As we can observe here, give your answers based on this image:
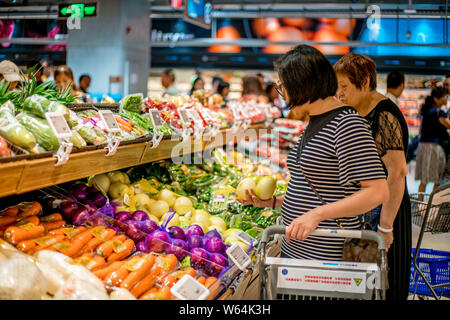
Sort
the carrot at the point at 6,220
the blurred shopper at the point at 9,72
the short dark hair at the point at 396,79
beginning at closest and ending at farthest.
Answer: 1. the carrot at the point at 6,220
2. the blurred shopper at the point at 9,72
3. the short dark hair at the point at 396,79

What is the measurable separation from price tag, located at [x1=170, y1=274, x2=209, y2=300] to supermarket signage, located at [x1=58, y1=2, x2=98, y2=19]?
3867 millimetres

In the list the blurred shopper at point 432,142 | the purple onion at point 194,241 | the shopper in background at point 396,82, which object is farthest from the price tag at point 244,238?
the blurred shopper at point 432,142

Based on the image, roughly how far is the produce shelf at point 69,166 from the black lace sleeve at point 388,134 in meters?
1.30

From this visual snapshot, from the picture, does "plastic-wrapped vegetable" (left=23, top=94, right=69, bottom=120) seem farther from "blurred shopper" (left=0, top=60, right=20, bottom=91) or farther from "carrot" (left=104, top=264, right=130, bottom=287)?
"blurred shopper" (left=0, top=60, right=20, bottom=91)

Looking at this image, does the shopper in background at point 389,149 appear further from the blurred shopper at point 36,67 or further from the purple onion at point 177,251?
the blurred shopper at point 36,67

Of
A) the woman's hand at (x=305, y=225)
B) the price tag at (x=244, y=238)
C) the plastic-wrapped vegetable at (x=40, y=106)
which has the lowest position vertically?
the price tag at (x=244, y=238)

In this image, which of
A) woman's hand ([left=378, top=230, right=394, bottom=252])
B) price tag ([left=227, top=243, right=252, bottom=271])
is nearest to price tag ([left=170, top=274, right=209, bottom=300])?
price tag ([left=227, top=243, right=252, bottom=271])

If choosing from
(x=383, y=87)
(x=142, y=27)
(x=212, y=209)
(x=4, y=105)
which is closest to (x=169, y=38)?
(x=142, y=27)

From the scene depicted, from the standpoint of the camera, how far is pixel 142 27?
Answer: 9.75 metres

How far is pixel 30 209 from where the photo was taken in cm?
214

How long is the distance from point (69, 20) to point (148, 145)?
8.80ft

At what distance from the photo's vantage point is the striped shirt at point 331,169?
1789 millimetres

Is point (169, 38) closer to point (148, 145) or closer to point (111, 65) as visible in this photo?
point (111, 65)

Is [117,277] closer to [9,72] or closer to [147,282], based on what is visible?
[147,282]
